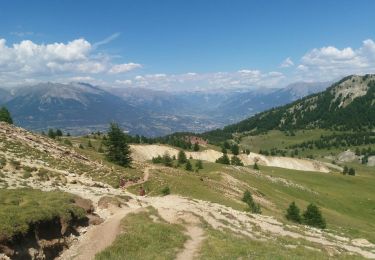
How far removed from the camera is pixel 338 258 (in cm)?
3416

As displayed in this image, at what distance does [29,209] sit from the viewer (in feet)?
94.3

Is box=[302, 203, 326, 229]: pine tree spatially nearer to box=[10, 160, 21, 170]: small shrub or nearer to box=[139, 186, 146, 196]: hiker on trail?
box=[139, 186, 146, 196]: hiker on trail

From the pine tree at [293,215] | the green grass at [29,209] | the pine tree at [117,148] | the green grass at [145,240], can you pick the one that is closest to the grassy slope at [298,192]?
the pine tree at [293,215]

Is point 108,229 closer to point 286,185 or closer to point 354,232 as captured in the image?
point 354,232

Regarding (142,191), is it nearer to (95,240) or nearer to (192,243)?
(192,243)

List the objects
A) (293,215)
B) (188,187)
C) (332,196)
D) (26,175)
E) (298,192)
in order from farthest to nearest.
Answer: (332,196)
(298,192)
(293,215)
(188,187)
(26,175)

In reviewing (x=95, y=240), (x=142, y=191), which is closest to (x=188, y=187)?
(x=142, y=191)

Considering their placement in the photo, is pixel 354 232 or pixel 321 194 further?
pixel 321 194

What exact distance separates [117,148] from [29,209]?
1935 inches

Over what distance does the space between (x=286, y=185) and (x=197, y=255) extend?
86053 mm

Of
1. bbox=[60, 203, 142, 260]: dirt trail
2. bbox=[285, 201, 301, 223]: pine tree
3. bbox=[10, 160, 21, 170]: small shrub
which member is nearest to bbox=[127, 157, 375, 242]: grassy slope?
bbox=[285, 201, 301, 223]: pine tree

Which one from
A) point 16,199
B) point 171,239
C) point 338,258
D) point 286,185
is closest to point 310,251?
point 338,258

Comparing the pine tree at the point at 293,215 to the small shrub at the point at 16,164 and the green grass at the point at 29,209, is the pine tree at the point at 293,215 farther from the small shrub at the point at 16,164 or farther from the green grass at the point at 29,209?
the small shrub at the point at 16,164

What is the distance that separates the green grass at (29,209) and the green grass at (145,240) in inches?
177
